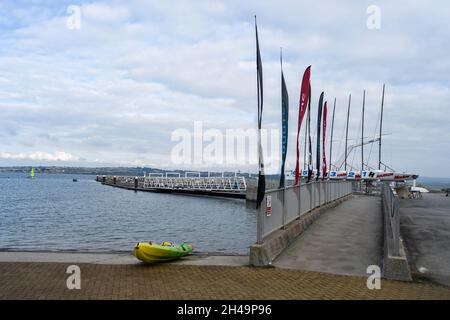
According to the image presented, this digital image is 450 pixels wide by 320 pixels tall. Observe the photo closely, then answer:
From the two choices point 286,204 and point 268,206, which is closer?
point 268,206

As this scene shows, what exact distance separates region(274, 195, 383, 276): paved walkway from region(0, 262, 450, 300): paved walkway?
2.63 ft

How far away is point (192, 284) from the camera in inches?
336

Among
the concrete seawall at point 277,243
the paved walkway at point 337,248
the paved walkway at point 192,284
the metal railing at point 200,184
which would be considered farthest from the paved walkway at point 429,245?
the metal railing at point 200,184

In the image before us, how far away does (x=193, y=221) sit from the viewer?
35.0 meters

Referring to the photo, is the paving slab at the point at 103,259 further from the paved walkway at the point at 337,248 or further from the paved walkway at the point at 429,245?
the paved walkway at the point at 429,245

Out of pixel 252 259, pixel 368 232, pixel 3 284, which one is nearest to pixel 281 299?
pixel 252 259

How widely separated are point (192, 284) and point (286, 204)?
18.2 ft

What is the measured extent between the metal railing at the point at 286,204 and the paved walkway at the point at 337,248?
2.12 feet

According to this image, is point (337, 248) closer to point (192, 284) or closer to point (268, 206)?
point (268, 206)

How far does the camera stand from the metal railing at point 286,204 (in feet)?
35.8

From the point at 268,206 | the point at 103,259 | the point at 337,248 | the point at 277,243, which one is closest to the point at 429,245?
the point at 337,248

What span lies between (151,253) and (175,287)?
229 centimetres

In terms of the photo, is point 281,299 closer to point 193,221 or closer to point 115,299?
point 115,299

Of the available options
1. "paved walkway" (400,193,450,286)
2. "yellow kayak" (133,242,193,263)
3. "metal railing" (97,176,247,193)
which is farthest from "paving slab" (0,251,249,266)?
"metal railing" (97,176,247,193)
